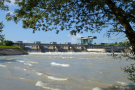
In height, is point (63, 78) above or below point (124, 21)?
below

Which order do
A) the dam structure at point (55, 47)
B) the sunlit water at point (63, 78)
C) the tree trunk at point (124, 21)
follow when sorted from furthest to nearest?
the dam structure at point (55, 47)
the sunlit water at point (63, 78)
the tree trunk at point (124, 21)

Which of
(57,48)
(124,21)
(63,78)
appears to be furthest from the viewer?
(57,48)

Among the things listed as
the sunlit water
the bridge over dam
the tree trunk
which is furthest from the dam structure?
the tree trunk

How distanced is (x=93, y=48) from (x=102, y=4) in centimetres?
12086

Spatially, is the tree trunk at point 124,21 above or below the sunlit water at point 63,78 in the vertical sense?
above

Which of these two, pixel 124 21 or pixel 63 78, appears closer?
pixel 124 21

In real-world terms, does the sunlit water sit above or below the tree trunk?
below

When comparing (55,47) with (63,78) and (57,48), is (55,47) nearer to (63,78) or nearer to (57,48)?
(57,48)

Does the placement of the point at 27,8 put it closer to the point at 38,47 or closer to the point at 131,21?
the point at 131,21

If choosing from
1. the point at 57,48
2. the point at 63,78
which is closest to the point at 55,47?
the point at 57,48

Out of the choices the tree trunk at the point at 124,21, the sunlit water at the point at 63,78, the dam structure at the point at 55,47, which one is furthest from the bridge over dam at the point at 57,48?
the tree trunk at the point at 124,21

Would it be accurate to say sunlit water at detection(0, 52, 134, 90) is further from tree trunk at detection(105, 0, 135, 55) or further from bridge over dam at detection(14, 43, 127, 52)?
bridge over dam at detection(14, 43, 127, 52)

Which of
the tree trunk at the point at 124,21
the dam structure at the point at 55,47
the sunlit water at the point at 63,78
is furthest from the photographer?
the dam structure at the point at 55,47

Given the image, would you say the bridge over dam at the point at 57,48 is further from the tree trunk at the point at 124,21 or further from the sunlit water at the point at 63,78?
the tree trunk at the point at 124,21
